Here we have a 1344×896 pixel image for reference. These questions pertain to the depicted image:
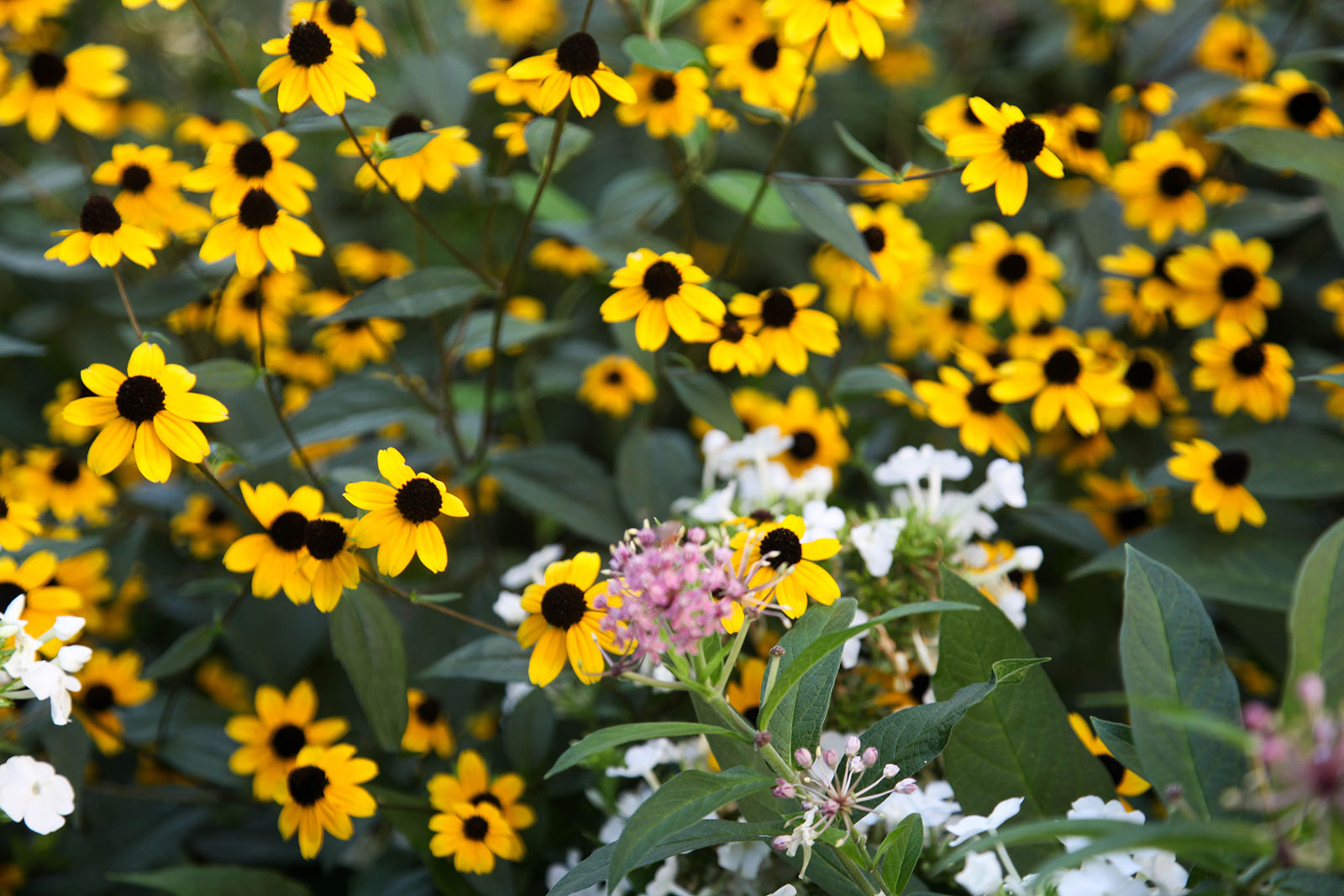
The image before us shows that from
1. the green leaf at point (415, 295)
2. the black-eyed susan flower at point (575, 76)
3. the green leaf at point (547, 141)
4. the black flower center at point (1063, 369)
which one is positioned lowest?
the green leaf at point (415, 295)

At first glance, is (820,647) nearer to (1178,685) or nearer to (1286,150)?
(1178,685)

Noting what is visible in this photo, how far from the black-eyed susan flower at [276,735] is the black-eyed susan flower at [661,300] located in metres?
0.46

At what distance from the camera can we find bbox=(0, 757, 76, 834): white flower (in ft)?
1.97

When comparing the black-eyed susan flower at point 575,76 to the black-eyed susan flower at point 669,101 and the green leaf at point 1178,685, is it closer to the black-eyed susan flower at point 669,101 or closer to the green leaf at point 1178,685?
the black-eyed susan flower at point 669,101

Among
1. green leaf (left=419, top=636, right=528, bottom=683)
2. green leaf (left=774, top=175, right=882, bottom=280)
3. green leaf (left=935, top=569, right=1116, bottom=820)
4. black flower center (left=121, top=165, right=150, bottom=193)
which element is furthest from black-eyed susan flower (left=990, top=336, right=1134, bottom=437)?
black flower center (left=121, top=165, right=150, bottom=193)

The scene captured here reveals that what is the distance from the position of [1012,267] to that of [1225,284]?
0.22m

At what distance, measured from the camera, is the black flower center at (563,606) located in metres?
0.67

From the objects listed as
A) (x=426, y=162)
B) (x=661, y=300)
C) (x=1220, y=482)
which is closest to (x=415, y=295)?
(x=426, y=162)

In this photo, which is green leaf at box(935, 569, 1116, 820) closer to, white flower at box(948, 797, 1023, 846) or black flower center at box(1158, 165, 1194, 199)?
white flower at box(948, 797, 1023, 846)

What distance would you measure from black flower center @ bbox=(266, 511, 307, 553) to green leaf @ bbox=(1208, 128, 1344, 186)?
3.09 ft

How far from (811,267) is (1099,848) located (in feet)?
3.79

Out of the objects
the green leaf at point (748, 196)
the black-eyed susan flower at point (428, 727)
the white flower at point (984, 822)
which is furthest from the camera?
the green leaf at point (748, 196)

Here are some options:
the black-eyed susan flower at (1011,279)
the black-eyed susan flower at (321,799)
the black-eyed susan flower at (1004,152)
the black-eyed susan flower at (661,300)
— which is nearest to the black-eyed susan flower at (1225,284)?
the black-eyed susan flower at (1011,279)

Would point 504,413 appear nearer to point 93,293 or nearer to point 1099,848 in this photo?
point 93,293
